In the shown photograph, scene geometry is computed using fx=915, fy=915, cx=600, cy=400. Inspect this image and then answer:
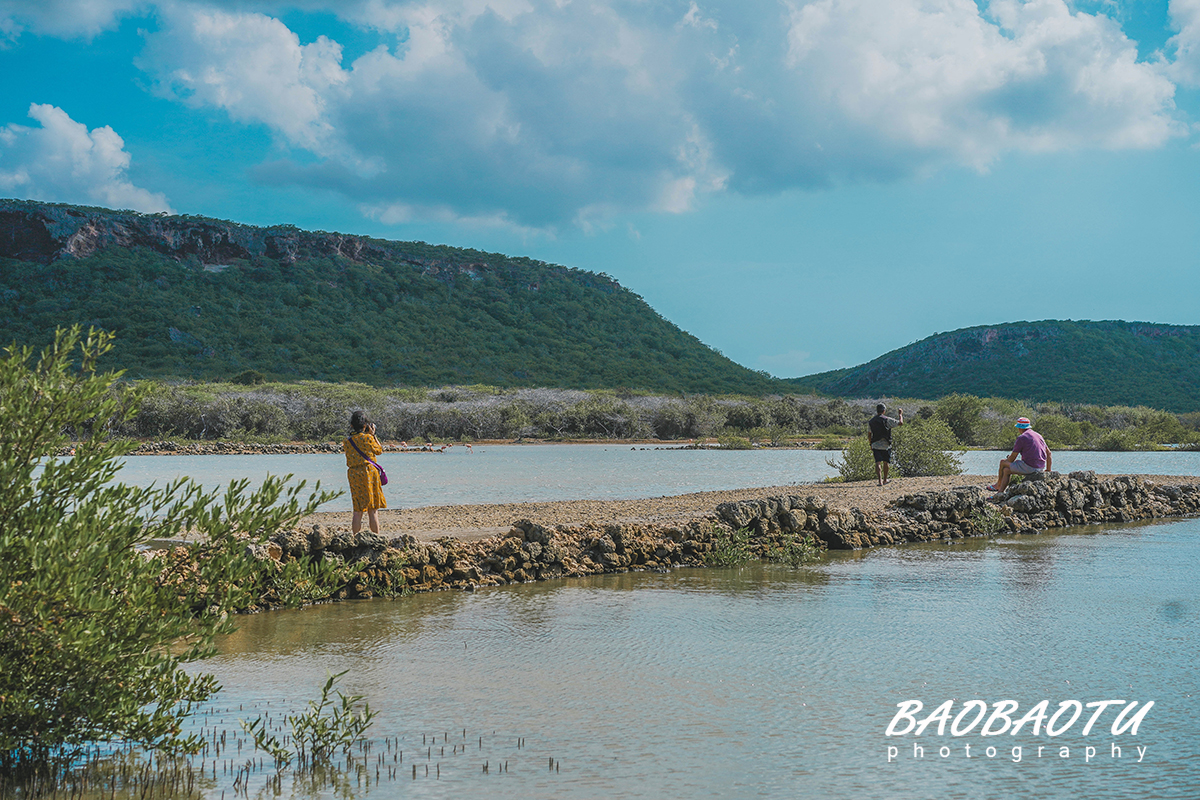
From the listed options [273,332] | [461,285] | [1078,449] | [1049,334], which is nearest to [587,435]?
[1078,449]

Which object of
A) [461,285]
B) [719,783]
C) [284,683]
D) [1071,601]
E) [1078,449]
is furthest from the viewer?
[461,285]

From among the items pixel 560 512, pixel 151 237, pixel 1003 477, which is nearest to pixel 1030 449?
pixel 1003 477

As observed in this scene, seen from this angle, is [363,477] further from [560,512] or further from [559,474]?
[559,474]

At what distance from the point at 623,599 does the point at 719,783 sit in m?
5.10

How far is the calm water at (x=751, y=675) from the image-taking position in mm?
4730

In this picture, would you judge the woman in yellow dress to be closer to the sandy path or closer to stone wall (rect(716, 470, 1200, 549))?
the sandy path

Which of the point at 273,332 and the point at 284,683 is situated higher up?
the point at 273,332

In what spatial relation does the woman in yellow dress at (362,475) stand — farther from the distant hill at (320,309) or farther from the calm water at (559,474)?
the distant hill at (320,309)

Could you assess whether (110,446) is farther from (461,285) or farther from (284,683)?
(461,285)

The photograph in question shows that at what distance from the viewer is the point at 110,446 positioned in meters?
4.68

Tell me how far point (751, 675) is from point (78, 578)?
4395 mm

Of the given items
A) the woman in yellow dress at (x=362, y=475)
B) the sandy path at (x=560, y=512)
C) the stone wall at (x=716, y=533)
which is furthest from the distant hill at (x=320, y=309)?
the stone wall at (x=716, y=533)

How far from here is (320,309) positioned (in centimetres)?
9244

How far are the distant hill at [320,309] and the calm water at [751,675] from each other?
67887 mm
